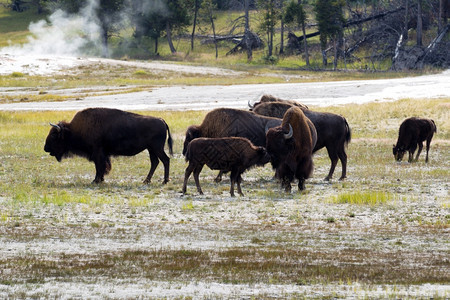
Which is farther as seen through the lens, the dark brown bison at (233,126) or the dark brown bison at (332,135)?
the dark brown bison at (332,135)

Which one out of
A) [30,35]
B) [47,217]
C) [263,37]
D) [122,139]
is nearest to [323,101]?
[122,139]

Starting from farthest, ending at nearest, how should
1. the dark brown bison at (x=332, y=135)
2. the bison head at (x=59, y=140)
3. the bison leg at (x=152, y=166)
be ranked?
1. the dark brown bison at (x=332, y=135)
2. the bison head at (x=59, y=140)
3. the bison leg at (x=152, y=166)

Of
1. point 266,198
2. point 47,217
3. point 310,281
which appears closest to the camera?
point 310,281

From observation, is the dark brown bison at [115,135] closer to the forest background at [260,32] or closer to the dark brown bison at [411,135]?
the dark brown bison at [411,135]

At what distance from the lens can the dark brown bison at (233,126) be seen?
1680 cm

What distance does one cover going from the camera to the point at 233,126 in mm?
16797

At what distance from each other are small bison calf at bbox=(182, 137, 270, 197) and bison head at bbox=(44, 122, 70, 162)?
3.78 m

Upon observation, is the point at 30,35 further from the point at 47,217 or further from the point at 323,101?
→ the point at 47,217

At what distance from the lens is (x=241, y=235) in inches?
422

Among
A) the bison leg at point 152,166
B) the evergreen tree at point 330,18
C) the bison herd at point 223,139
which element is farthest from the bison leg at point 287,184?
the evergreen tree at point 330,18

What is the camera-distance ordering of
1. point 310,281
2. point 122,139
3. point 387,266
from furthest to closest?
point 122,139 < point 387,266 < point 310,281

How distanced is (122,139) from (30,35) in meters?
84.2

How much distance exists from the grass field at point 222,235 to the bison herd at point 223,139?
24.0 inches

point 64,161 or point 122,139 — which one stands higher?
point 122,139
